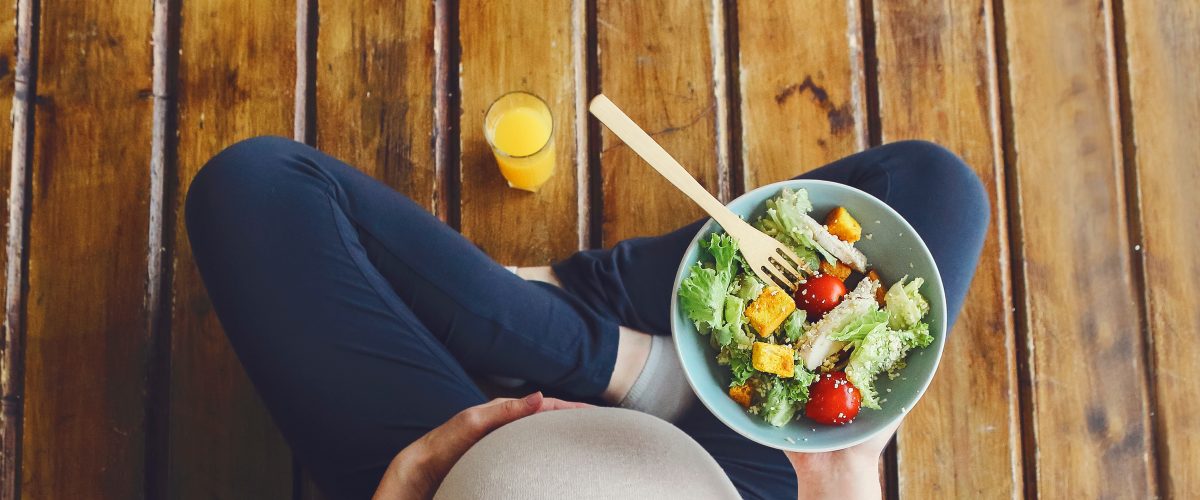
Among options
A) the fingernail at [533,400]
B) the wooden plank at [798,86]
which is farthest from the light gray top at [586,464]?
the wooden plank at [798,86]

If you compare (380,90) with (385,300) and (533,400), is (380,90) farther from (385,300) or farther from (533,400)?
(533,400)

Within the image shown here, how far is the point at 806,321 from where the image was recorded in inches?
29.8

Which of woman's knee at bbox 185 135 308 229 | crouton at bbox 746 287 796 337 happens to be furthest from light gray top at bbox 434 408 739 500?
woman's knee at bbox 185 135 308 229

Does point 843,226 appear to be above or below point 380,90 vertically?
below

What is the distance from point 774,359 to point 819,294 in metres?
0.08

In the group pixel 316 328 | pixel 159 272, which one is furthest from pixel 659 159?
pixel 159 272

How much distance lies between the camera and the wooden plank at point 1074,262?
109 cm

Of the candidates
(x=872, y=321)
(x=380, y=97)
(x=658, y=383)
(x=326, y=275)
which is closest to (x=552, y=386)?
(x=658, y=383)

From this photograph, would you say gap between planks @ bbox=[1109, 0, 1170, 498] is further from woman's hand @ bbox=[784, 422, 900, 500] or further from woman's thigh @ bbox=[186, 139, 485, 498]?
woman's thigh @ bbox=[186, 139, 485, 498]

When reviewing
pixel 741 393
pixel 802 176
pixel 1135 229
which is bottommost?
pixel 741 393

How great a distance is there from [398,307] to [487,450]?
396 mm

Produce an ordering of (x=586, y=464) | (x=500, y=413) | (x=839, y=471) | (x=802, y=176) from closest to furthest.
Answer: (x=586, y=464), (x=500, y=413), (x=839, y=471), (x=802, y=176)

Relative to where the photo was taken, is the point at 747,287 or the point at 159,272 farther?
the point at 159,272

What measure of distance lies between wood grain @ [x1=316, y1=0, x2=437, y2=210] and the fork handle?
461 millimetres
